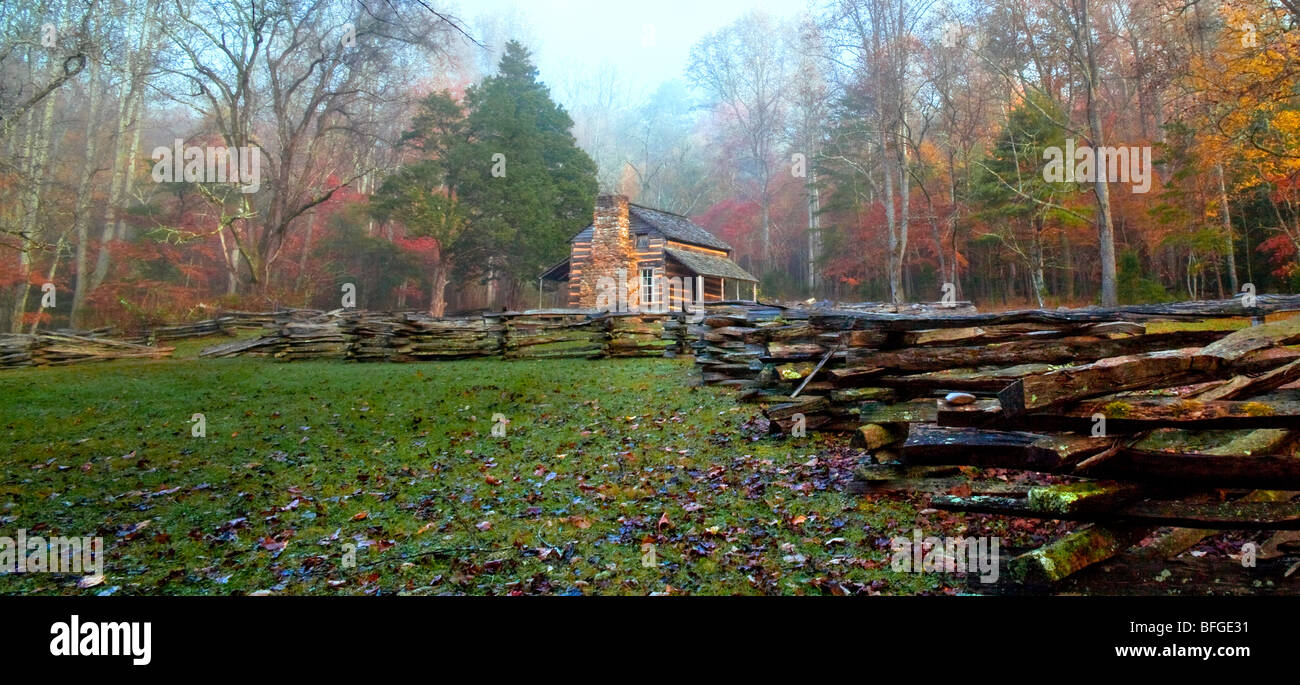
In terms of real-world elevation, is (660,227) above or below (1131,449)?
above

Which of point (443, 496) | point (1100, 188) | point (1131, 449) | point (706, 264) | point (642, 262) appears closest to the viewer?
point (1131, 449)

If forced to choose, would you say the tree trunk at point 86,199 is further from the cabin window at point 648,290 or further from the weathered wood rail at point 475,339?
the cabin window at point 648,290

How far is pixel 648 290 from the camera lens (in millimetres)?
28953

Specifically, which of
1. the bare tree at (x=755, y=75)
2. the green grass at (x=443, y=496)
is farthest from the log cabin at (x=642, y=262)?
the green grass at (x=443, y=496)

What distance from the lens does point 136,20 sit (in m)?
25.6

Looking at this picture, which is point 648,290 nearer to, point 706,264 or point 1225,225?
point 706,264

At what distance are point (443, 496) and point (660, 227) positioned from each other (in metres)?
24.7

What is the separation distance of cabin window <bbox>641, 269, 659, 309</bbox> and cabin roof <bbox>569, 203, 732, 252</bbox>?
74.4 inches

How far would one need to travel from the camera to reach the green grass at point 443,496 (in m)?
3.83

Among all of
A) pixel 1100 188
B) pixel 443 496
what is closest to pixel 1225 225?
pixel 1100 188

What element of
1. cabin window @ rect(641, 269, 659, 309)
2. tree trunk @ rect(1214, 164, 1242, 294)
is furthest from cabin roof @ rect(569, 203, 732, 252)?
tree trunk @ rect(1214, 164, 1242, 294)

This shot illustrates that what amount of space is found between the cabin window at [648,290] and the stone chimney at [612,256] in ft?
3.47
